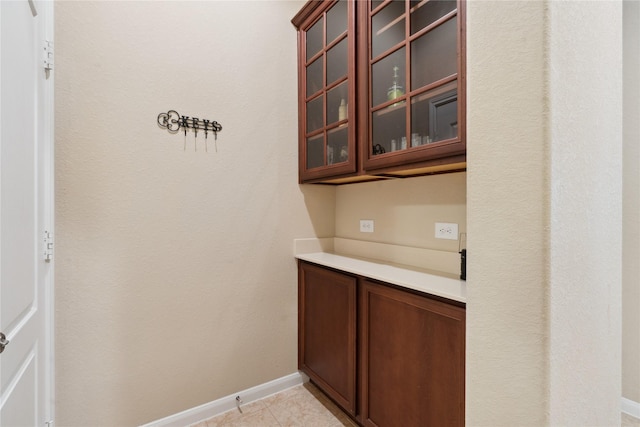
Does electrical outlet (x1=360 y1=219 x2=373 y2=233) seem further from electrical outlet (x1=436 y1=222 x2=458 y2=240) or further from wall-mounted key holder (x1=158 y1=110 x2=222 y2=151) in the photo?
wall-mounted key holder (x1=158 y1=110 x2=222 y2=151)

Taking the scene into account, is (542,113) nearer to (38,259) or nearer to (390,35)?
(390,35)

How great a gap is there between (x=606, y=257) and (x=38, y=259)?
2082mm

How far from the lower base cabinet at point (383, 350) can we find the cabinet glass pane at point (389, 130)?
0.71m

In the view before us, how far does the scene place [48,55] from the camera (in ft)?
4.57

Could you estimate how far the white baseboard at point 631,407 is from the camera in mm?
1803

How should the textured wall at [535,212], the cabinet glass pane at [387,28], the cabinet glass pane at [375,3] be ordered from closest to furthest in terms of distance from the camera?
1. the textured wall at [535,212]
2. the cabinet glass pane at [387,28]
3. the cabinet glass pane at [375,3]

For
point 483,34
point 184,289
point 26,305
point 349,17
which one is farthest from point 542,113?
point 184,289

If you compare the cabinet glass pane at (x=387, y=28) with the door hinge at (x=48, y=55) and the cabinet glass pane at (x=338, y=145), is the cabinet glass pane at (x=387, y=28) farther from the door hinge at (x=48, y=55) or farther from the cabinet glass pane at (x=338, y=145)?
the door hinge at (x=48, y=55)

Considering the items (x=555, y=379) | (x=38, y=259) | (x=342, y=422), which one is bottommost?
(x=342, y=422)

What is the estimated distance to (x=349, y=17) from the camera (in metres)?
1.72

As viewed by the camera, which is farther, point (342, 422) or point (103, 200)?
point (342, 422)

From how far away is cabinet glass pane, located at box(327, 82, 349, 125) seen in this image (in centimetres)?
182

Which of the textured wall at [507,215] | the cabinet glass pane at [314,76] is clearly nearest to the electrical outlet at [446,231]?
the textured wall at [507,215]

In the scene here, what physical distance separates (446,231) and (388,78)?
0.87m
